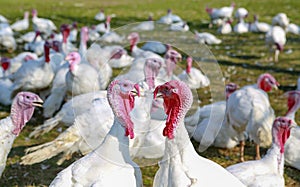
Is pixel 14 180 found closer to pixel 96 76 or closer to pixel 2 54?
pixel 96 76

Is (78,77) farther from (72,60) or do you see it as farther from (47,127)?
(47,127)

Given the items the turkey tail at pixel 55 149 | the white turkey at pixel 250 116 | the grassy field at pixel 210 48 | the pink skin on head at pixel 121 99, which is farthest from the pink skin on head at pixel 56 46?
the pink skin on head at pixel 121 99

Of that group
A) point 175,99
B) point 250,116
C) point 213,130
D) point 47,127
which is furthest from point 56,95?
point 175,99

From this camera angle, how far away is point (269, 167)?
429 centimetres

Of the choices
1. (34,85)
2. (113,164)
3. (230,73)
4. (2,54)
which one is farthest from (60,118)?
(2,54)

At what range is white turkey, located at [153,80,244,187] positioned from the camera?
3.12 meters

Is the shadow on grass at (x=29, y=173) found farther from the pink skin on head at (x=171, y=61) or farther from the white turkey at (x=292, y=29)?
the white turkey at (x=292, y=29)

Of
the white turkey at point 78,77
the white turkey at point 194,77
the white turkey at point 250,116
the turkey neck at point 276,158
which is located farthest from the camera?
the white turkey at point 194,77

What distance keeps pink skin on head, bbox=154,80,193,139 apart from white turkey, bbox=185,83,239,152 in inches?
66.5

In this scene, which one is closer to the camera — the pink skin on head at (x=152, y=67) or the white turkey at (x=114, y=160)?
the white turkey at (x=114, y=160)

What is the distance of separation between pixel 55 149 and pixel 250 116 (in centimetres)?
222

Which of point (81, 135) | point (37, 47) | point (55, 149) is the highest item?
point (37, 47)

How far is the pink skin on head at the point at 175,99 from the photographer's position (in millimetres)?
3117

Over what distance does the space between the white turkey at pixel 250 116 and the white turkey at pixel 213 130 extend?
0.39 feet
